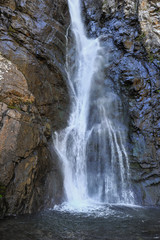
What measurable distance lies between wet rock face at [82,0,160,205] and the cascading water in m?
0.61

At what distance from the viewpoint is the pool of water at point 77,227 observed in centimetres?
427

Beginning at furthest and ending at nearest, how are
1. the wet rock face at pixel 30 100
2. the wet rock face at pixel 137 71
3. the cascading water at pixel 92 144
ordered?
the wet rock face at pixel 137 71 → the cascading water at pixel 92 144 → the wet rock face at pixel 30 100

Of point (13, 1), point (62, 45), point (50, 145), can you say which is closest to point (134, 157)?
point (50, 145)

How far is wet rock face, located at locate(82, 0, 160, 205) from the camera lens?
10.1 m

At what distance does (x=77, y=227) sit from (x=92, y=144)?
5.83 m

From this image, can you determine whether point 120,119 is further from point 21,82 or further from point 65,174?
point 21,82

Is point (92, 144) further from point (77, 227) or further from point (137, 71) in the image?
point (137, 71)

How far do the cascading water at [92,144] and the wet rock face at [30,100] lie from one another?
92 centimetres

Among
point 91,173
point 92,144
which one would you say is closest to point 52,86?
point 92,144

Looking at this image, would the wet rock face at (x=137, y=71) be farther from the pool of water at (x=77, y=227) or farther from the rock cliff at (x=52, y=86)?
the pool of water at (x=77, y=227)

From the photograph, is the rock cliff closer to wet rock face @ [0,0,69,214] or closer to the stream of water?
wet rock face @ [0,0,69,214]

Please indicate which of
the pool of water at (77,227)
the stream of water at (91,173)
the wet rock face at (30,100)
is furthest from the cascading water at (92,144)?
the pool of water at (77,227)

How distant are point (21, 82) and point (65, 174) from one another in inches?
179

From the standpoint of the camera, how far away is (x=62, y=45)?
12383mm
